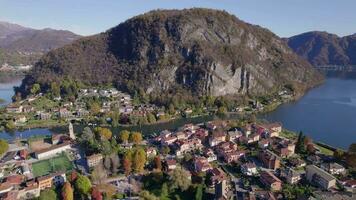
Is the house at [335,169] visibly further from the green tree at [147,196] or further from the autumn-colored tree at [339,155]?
the green tree at [147,196]

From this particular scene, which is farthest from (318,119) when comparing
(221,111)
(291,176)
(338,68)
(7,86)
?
(338,68)

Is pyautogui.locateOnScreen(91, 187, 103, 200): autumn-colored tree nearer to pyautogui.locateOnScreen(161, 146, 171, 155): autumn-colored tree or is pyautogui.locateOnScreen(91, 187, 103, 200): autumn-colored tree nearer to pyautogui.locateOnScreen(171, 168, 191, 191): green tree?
pyautogui.locateOnScreen(171, 168, 191, 191): green tree

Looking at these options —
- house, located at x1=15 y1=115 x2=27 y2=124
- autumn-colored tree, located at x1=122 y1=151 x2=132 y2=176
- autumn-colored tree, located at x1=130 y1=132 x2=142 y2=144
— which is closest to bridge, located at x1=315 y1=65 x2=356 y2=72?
autumn-colored tree, located at x1=130 y1=132 x2=142 y2=144

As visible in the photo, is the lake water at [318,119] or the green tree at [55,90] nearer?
the lake water at [318,119]

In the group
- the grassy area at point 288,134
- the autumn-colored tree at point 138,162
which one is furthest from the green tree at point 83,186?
the grassy area at point 288,134

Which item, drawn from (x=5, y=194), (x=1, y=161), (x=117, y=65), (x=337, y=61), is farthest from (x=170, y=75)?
(x=337, y=61)
